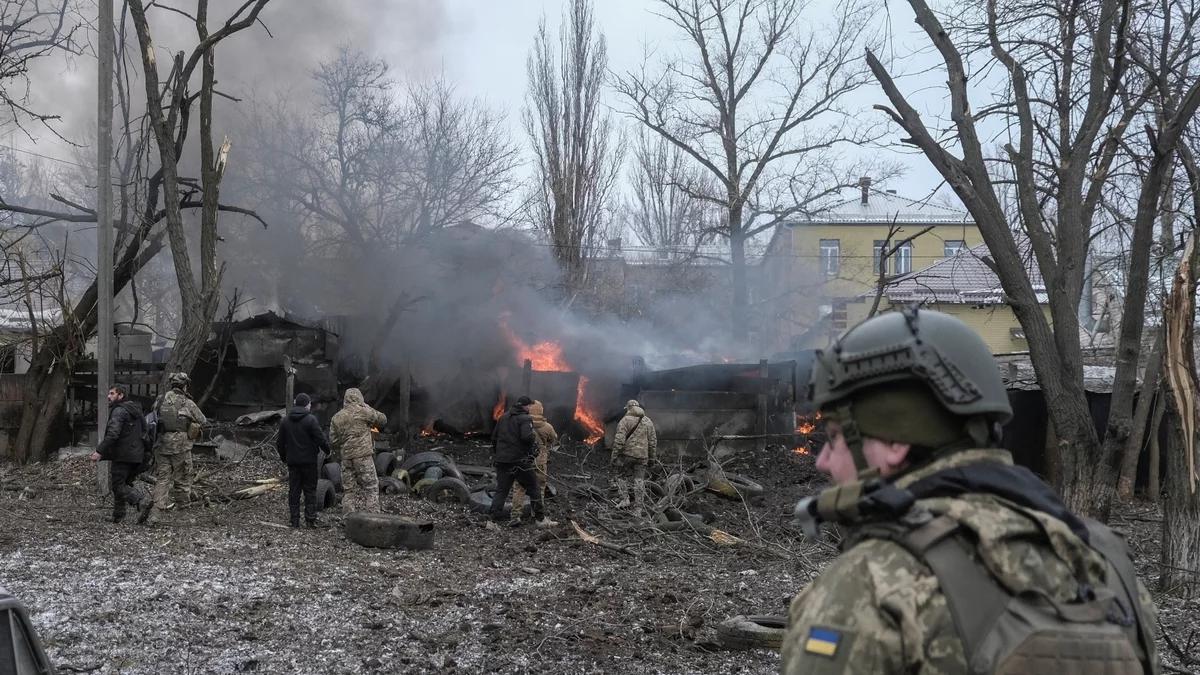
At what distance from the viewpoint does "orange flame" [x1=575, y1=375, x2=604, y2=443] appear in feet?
65.8

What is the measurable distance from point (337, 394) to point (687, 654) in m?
14.2

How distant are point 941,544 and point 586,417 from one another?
1866 cm

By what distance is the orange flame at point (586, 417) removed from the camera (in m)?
20.1

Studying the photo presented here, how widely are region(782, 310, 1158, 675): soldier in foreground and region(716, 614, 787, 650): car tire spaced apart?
4692 millimetres

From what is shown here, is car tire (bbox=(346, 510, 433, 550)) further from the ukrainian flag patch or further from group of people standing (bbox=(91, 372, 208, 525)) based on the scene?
the ukrainian flag patch

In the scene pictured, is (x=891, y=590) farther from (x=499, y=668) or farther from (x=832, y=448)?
(x=499, y=668)

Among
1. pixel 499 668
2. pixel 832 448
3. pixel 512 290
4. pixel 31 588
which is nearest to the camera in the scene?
pixel 832 448

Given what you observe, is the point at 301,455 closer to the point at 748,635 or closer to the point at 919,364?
the point at 748,635

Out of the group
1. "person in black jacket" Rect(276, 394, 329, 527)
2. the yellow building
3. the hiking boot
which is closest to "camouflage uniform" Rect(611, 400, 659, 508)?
"person in black jacket" Rect(276, 394, 329, 527)

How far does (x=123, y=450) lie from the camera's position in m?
10.9

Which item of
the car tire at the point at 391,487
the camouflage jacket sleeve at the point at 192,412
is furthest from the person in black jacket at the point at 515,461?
the camouflage jacket sleeve at the point at 192,412

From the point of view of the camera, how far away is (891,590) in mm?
1667

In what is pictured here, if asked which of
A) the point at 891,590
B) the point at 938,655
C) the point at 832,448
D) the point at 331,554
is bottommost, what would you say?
the point at 331,554

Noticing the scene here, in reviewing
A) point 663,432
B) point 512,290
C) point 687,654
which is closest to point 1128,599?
point 687,654
